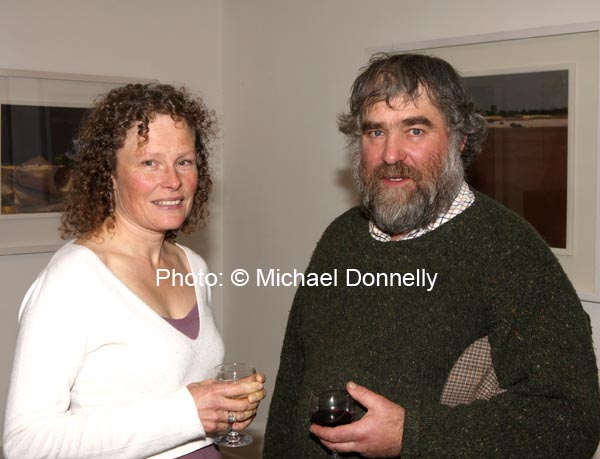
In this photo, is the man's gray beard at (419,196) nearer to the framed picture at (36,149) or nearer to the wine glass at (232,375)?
the wine glass at (232,375)

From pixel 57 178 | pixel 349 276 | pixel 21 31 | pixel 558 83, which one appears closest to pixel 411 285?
pixel 349 276

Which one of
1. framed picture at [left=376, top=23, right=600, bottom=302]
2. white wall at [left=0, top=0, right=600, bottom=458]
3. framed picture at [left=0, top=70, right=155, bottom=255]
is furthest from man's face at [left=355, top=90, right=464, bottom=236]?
framed picture at [left=0, top=70, right=155, bottom=255]

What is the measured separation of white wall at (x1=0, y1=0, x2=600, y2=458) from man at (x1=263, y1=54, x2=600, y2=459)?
3.62 ft

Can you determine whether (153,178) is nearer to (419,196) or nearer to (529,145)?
(419,196)

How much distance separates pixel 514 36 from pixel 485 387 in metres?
1.49

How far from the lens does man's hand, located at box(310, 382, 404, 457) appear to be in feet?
5.41

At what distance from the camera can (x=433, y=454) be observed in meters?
1.63

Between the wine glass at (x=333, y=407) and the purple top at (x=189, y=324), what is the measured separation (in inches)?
15.1

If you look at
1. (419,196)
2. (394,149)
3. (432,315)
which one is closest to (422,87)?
(394,149)

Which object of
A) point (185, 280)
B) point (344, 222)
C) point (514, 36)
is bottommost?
point (185, 280)

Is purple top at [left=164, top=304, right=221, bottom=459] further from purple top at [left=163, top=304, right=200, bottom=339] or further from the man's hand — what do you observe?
the man's hand

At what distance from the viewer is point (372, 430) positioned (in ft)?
5.40

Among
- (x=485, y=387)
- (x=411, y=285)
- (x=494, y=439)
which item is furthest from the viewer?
(x=411, y=285)

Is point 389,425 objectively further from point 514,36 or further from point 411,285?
point 514,36
